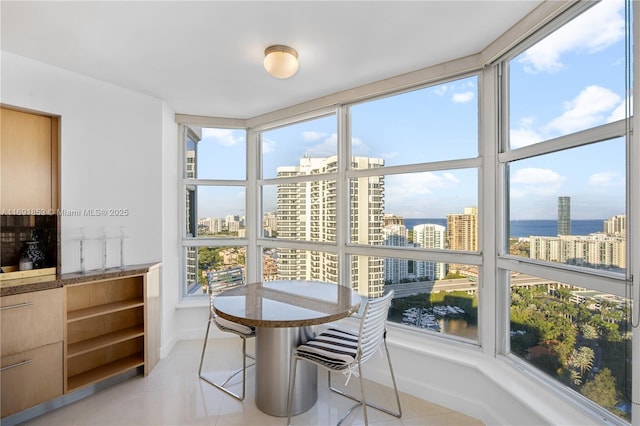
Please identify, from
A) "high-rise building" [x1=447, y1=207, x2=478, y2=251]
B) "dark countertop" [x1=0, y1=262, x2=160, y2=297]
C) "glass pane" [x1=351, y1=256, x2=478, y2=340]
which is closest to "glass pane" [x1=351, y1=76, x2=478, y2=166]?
"high-rise building" [x1=447, y1=207, x2=478, y2=251]

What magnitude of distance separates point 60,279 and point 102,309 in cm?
42

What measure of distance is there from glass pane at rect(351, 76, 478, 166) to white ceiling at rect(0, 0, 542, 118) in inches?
9.4

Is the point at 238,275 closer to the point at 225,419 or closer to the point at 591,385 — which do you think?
the point at 225,419

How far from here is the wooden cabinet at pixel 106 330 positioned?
92.0 inches

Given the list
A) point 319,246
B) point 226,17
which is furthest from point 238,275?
point 226,17

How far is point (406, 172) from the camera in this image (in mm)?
2463

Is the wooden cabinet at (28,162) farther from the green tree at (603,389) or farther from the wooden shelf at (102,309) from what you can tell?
the green tree at (603,389)

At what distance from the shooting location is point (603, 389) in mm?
1420

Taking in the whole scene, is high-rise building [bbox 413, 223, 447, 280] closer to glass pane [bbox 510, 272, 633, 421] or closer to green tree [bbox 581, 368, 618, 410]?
glass pane [bbox 510, 272, 633, 421]

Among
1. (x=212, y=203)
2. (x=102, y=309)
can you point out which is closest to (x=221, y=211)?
(x=212, y=203)

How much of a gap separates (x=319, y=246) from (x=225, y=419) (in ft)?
5.19

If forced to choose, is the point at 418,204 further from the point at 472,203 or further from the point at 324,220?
the point at 324,220

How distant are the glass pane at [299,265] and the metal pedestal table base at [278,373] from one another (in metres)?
0.92

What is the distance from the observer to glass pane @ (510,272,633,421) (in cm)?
134
